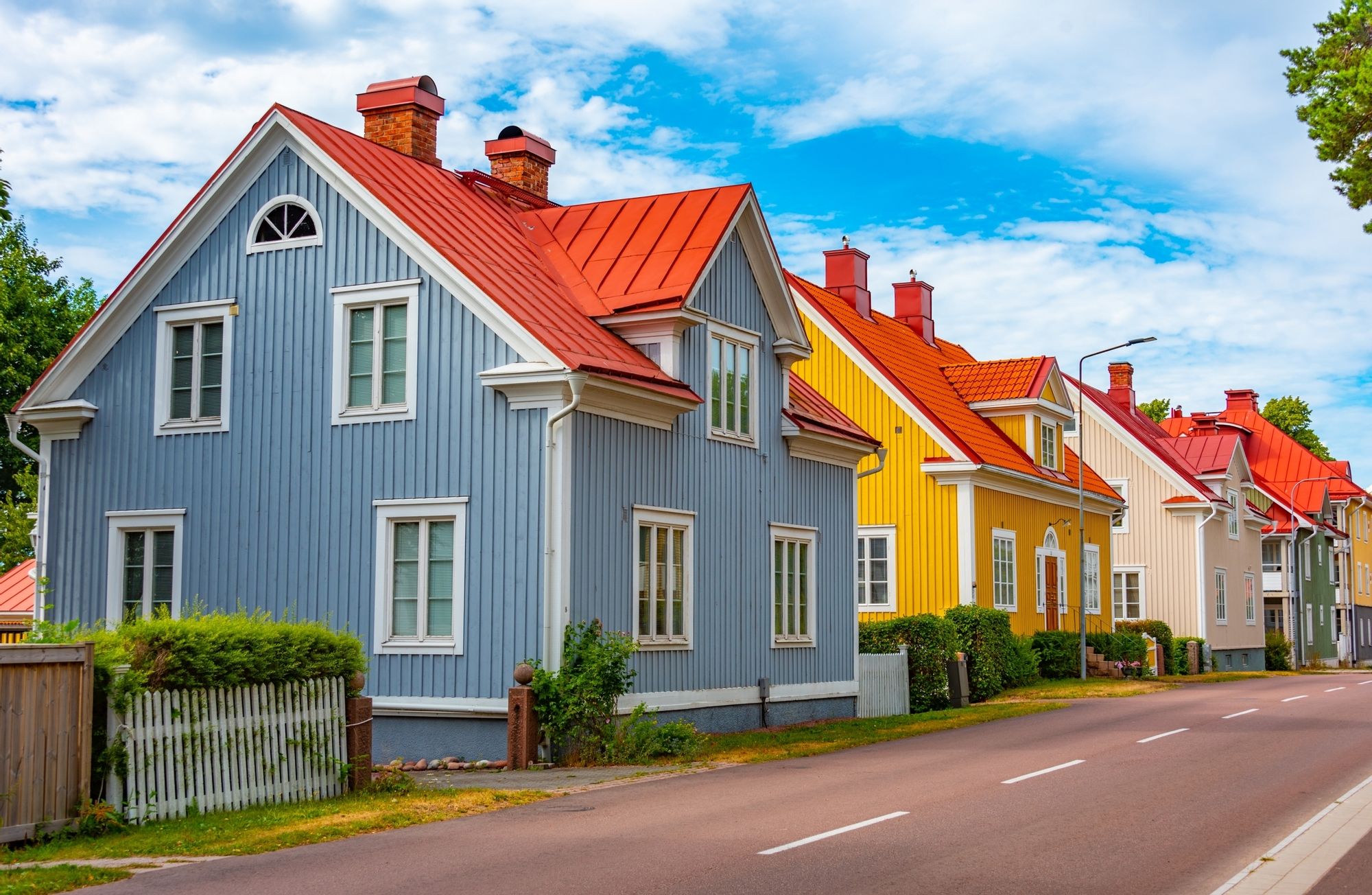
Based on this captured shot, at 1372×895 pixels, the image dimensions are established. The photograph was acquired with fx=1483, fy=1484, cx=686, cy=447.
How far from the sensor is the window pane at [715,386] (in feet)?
71.1

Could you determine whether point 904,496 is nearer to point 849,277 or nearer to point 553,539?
point 849,277

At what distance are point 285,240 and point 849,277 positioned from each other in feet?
70.8

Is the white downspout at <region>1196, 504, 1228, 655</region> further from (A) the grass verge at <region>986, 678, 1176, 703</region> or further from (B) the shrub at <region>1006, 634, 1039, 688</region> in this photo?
(B) the shrub at <region>1006, 634, 1039, 688</region>

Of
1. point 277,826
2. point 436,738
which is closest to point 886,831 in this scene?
point 277,826

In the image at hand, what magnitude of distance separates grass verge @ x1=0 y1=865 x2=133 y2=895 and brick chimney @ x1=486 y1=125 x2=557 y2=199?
1666 cm

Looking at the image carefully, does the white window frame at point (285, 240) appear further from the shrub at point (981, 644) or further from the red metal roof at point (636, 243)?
the shrub at point (981, 644)

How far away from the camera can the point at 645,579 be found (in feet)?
65.7

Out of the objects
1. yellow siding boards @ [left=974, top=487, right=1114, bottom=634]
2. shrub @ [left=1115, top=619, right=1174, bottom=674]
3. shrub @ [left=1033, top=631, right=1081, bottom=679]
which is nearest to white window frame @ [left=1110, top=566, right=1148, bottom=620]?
shrub @ [left=1115, top=619, right=1174, bottom=674]

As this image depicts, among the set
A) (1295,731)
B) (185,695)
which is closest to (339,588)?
(185,695)

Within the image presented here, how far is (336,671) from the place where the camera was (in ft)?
48.4

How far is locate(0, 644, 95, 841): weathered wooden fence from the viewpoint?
1128cm

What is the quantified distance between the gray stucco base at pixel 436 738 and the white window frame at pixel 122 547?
4.01 metres

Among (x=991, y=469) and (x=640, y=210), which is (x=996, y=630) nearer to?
(x=991, y=469)

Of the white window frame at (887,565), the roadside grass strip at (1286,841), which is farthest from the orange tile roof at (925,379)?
the roadside grass strip at (1286,841)
